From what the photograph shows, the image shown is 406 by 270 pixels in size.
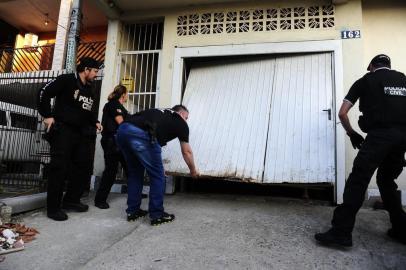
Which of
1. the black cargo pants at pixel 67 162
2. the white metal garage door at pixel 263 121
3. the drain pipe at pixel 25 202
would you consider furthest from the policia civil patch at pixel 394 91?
the drain pipe at pixel 25 202

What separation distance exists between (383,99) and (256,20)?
127 inches

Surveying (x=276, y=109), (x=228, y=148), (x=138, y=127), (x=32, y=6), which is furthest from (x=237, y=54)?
(x=32, y=6)

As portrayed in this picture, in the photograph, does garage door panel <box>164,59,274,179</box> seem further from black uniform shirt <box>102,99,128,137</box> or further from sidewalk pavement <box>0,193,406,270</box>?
black uniform shirt <box>102,99,128,137</box>

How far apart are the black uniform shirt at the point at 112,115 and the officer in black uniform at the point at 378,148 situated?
2971mm

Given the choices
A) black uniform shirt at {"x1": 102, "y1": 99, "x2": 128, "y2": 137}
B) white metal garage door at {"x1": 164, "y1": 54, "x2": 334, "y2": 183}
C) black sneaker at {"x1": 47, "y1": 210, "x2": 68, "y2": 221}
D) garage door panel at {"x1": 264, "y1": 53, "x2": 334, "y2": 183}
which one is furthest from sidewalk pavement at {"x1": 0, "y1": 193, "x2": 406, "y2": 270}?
black uniform shirt at {"x1": 102, "y1": 99, "x2": 128, "y2": 137}

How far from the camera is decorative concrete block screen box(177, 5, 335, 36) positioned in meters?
5.49

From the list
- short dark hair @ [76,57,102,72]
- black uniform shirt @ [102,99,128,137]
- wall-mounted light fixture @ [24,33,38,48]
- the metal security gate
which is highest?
wall-mounted light fixture @ [24,33,38,48]

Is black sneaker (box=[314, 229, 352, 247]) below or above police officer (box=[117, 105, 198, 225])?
below

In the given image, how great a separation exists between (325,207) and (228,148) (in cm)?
171

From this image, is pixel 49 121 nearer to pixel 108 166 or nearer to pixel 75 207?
pixel 108 166

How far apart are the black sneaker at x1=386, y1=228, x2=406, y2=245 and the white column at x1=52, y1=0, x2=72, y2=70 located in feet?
29.0

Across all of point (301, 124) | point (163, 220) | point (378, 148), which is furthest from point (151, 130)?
point (301, 124)

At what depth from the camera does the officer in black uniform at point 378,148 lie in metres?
2.98

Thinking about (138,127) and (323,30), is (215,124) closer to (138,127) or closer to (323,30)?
(138,127)
